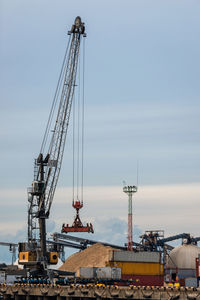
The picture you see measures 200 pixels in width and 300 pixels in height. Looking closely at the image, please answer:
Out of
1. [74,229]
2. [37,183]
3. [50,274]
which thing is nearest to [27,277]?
[50,274]

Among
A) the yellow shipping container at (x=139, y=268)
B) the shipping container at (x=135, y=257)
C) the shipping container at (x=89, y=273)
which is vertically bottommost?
the shipping container at (x=89, y=273)

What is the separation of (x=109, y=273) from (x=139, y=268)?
13290 millimetres

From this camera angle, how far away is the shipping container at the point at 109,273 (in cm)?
13775

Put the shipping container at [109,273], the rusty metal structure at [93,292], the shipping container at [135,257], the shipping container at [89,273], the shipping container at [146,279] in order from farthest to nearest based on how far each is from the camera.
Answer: the shipping container at [135,257] → the shipping container at [146,279] → the shipping container at [89,273] → the shipping container at [109,273] → the rusty metal structure at [93,292]

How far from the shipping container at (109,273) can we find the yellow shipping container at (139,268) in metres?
8.78

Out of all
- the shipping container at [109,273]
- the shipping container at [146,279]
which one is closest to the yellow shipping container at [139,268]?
the shipping container at [146,279]

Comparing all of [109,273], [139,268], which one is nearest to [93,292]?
[109,273]

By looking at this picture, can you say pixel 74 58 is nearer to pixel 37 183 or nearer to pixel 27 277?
pixel 37 183

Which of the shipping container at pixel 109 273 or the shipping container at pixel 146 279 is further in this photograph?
the shipping container at pixel 146 279

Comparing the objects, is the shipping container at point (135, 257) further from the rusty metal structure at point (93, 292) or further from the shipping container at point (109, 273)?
the rusty metal structure at point (93, 292)

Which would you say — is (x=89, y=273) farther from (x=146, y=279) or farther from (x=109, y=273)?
(x=146, y=279)

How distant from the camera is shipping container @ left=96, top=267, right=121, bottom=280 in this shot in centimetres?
13775

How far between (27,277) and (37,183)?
2630 centimetres

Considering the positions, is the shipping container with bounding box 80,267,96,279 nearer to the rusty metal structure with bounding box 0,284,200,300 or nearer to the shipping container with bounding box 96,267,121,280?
the shipping container with bounding box 96,267,121,280
